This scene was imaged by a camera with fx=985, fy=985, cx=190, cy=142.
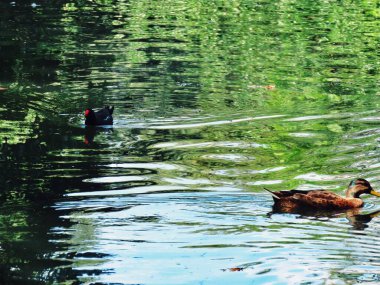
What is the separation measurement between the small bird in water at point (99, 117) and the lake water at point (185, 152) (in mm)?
154

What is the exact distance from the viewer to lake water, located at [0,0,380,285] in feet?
29.4

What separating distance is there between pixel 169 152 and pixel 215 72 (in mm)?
6218

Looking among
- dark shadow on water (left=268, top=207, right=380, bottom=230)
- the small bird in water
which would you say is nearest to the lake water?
dark shadow on water (left=268, top=207, right=380, bottom=230)

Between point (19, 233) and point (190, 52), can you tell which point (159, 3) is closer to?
point (190, 52)

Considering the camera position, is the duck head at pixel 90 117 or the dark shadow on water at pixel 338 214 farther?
the duck head at pixel 90 117

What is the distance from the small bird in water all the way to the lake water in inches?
6.1

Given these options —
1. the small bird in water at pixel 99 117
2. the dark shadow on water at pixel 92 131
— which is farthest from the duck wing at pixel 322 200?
the small bird in water at pixel 99 117

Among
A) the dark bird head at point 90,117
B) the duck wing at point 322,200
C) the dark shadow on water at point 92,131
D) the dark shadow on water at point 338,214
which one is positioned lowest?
the dark shadow on water at point 338,214

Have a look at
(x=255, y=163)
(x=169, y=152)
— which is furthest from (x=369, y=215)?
(x=169, y=152)

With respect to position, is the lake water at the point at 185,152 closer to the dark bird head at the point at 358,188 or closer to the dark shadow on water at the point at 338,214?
the dark shadow on water at the point at 338,214

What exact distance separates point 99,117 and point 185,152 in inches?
75.0

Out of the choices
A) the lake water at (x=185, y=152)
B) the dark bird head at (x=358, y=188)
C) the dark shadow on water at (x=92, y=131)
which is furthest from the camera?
the dark shadow on water at (x=92, y=131)

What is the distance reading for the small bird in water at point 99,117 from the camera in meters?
14.5

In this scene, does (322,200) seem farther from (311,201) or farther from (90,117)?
(90,117)
